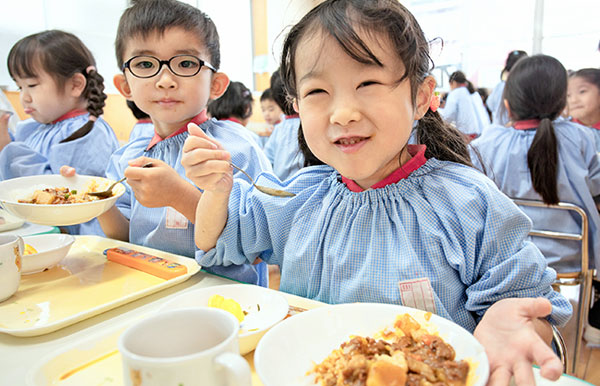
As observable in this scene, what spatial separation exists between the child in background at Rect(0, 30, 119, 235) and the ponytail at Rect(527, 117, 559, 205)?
6.80 ft

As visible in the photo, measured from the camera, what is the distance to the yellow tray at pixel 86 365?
635 millimetres

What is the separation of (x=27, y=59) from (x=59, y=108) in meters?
0.26

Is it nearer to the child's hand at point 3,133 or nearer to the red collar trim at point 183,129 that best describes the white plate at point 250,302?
the red collar trim at point 183,129

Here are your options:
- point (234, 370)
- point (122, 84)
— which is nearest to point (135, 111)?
point (122, 84)

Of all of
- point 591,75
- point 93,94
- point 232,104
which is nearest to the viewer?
point 93,94

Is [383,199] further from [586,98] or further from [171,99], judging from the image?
[586,98]

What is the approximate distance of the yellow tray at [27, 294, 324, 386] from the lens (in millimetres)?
635

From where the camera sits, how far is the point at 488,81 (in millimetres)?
8211

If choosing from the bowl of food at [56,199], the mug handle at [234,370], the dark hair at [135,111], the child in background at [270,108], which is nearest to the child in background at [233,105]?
the dark hair at [135,111]

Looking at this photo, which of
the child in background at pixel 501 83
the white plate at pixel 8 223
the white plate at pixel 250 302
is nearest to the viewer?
the white plate at pixel 250 302

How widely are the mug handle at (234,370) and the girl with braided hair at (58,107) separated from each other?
188 centimetres

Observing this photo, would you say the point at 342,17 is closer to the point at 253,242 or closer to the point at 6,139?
the point at 253,242

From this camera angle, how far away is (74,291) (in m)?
0.98

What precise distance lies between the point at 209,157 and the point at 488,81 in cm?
844
